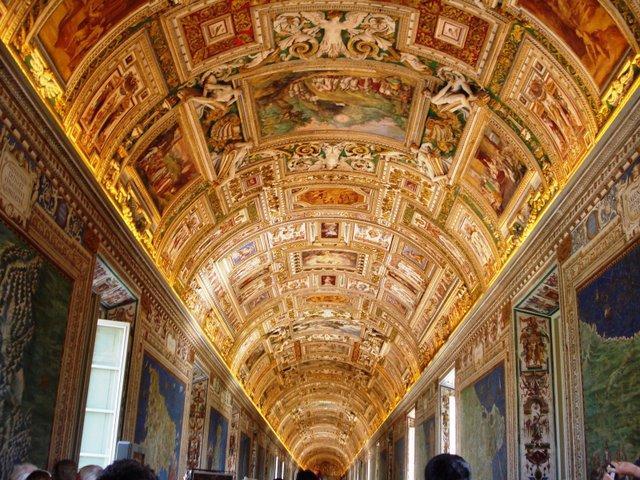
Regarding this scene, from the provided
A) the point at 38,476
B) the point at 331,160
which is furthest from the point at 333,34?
the point at 38,476

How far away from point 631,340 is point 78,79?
8.87m

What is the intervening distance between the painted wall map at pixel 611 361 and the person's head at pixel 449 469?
5748mm

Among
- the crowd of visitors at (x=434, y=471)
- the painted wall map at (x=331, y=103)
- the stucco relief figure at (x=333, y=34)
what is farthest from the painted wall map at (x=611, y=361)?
the painted wall map at (x=331, y=103)

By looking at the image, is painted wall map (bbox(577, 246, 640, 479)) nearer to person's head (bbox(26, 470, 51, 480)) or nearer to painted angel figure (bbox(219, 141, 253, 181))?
person's head (bbox(26, 470, 51, 480))

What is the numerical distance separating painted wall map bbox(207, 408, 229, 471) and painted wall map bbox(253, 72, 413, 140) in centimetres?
1245

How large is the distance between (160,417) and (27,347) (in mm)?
8410

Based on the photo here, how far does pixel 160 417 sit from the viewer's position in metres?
18.0

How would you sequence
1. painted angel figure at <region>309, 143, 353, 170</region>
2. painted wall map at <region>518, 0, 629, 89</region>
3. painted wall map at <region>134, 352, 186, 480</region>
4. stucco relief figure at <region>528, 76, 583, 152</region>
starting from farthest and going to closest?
painted angel figure at <region>309, 143, 353, 170</region> < painted wall map at <region>134, 352, 186, 480</region> < stucco relief figure at <region>528, 76, 583, 152</region> < painted wall map at <region>518, 0, 629, 89</region>

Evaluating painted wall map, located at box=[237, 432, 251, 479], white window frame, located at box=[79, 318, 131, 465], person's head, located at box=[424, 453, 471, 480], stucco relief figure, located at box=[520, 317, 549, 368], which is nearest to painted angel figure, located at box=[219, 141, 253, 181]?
white window frame, located at box=[79, 318, 131, 465]

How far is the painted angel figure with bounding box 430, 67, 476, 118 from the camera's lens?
14245 millimetres

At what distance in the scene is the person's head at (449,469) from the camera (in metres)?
4.36

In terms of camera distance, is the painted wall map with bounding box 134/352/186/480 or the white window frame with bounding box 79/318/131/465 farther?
the painted wall map with bounding box 134/352/186/480

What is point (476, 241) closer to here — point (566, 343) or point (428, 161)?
point (428, 161)

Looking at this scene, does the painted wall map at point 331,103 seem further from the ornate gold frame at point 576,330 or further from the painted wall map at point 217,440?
the painted wall map at point 217,440
